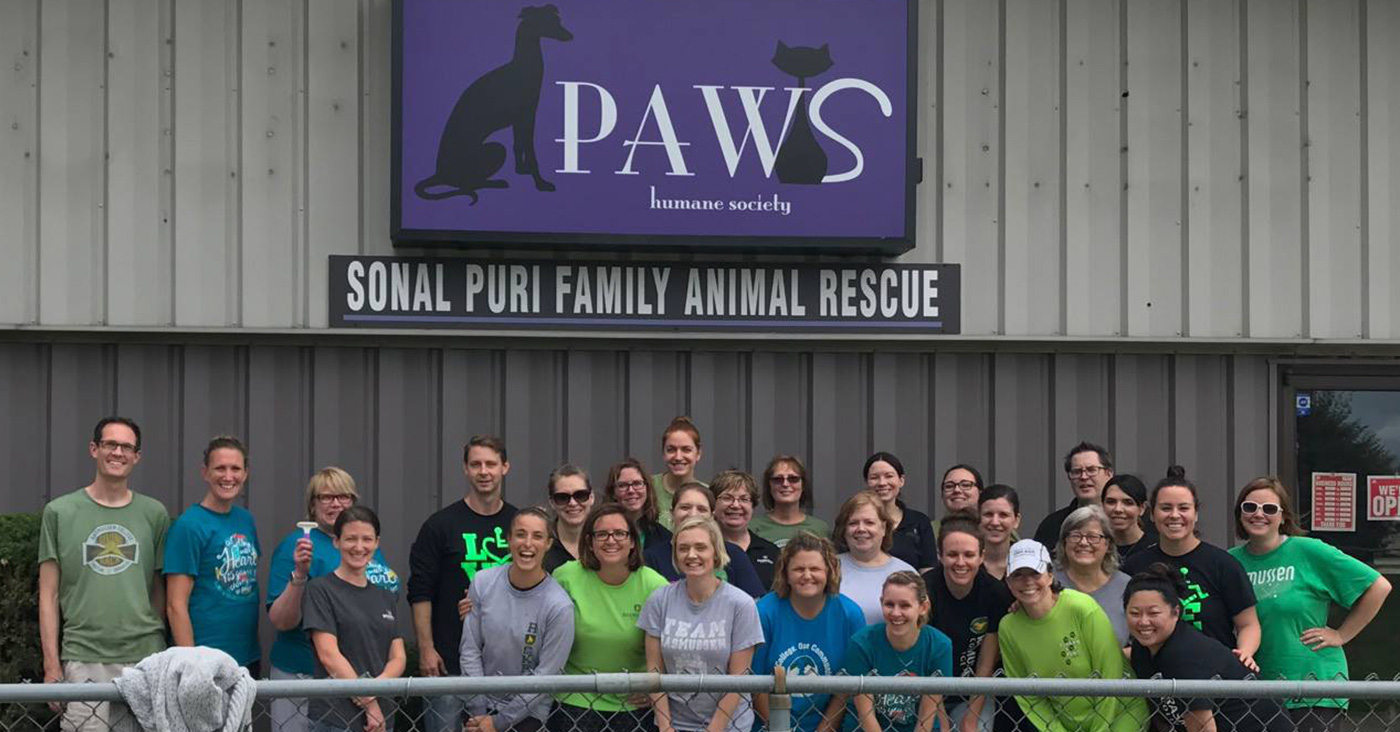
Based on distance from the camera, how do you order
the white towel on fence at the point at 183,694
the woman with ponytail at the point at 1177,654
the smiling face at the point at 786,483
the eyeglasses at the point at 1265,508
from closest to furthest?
the white towel on fence at the point at 183,694
the woman with ponytail at the point at 1177,654
the eyeglasses at the point at 1265,508
the smiling face at the point at 786,483

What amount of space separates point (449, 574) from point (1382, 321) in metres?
5.67

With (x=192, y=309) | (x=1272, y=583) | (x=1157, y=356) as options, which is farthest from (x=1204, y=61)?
(x=192, y=309)

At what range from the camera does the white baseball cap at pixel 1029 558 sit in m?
5.38

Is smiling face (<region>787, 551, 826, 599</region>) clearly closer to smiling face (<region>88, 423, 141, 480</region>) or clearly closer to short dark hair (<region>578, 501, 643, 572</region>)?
short dark hair (<region>578, 501, 643, 572</region>)

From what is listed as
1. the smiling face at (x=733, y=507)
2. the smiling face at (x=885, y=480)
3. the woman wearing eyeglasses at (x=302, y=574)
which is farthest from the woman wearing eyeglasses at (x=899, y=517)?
the woman wearing eyeglasses at (x=302, y=574)

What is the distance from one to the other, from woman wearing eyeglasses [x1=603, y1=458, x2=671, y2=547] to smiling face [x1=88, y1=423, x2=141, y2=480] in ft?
6.76

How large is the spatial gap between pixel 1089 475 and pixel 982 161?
222cm

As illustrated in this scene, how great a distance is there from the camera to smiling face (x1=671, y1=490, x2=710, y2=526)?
602 cm

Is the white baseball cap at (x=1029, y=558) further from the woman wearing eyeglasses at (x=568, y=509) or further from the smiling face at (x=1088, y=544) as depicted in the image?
the woman wearing eyeglasses at (x=568, y=509)

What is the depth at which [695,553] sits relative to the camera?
539 centimetres

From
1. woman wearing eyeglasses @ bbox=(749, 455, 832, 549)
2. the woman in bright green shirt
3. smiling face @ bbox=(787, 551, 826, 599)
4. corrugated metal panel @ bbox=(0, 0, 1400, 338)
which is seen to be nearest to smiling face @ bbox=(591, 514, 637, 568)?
smiling face @ bbox=(787, 551, 826, 599)

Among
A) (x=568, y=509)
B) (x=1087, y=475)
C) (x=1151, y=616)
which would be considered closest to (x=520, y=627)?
(x=568, y=509)

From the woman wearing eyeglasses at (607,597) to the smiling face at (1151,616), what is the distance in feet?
5.76

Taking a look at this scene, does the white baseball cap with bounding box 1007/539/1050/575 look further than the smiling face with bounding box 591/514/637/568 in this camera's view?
No
